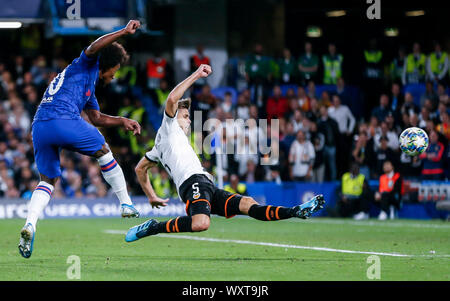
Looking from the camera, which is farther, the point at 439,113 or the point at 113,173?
the point at 439,113

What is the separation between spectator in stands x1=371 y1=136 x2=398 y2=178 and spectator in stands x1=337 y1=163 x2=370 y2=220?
0.53 meters

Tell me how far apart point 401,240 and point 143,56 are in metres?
13.8

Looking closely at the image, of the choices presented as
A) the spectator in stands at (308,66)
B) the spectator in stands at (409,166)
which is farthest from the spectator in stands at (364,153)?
the spectator in stands at (308,66)

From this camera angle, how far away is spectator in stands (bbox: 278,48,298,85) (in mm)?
23406

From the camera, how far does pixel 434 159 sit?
19078 mm

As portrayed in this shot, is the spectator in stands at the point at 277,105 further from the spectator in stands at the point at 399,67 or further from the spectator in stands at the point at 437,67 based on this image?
the spectator in stands at the point at 437,67

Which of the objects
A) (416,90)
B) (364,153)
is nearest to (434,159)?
(364,153)

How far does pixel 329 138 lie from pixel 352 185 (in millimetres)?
1799

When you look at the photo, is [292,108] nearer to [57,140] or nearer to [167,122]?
[167,122]

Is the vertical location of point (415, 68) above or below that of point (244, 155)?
above

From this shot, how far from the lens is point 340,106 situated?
21.8m
